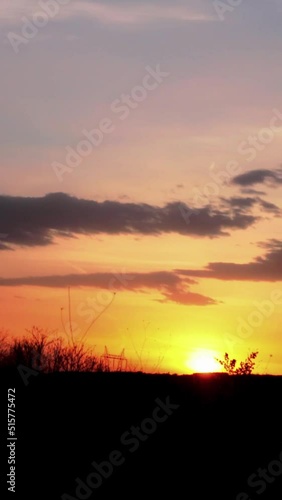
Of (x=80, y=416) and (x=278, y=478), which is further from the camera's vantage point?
(x=80, y=416)

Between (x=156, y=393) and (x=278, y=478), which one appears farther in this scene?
(x=156, y=393)

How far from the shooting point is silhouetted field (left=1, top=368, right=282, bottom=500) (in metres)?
9.84

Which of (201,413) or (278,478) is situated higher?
(201,413)

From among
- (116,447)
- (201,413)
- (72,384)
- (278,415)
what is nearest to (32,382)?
(72,384)

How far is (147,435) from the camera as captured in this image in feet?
33.2

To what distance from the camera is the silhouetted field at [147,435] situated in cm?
984

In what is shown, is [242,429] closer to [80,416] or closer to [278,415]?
[278,415]

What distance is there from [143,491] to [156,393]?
4.14 feet

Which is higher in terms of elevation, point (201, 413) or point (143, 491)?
point (201, 413)

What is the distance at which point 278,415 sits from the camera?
1048 centimetres

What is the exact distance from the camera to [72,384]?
10789 mm

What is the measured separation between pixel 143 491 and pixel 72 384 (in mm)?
1618

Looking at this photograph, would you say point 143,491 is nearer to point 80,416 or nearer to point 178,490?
point 178,490

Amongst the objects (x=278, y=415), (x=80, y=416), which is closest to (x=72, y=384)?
(x=80, y=416)
